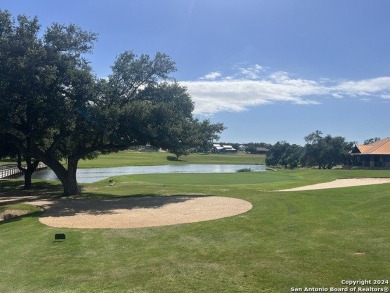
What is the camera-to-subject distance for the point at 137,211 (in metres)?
16.8

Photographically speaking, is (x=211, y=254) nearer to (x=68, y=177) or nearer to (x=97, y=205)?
(x=97, y=205)

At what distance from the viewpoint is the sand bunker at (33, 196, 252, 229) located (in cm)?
1412

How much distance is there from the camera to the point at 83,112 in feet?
73.3

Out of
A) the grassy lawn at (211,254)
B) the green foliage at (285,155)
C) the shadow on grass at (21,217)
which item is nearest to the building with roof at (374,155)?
the green foliage at (285,155)

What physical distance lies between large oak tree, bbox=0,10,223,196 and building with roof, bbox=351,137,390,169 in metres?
40.9

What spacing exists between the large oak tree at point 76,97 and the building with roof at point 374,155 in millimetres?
40941

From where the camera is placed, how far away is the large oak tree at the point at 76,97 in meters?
20.3

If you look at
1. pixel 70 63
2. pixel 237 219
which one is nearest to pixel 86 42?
pixel 70 63

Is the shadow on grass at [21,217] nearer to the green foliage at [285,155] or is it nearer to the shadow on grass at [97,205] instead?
the shadow on grass at [97,205]

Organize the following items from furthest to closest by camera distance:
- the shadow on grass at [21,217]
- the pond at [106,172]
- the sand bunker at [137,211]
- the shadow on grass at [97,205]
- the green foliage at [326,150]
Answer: the green foliage at [326,150] → the pond at [106,172] → the shadow on grass at [97,205] → the shadow on grass at [21,217] → the sand bunker at [137,211]

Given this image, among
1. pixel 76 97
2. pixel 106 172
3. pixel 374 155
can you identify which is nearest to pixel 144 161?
pixel 106 172

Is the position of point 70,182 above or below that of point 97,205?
above

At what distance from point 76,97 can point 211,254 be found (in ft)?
52.6

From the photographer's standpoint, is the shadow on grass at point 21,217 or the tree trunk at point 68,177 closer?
the shadow on grass at point 21,217
